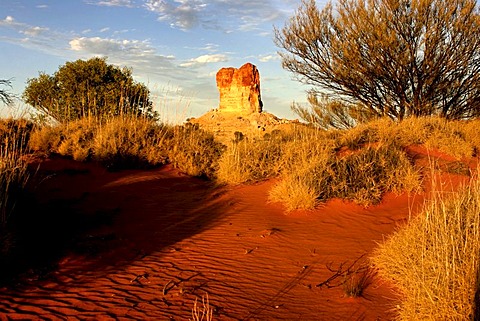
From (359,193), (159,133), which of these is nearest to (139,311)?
(359,193)

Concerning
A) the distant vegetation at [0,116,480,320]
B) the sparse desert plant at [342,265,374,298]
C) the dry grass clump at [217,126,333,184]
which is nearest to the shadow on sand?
the distant vegetation at [0,116,480,320]

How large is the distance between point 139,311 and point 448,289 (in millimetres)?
3159

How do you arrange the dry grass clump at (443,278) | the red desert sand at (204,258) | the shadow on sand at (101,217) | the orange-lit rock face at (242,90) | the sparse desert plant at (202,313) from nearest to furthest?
the dry grass clump at (443,278) → the sparse desert plant at (202,313) → the red desert sand at (204,258) → the shadow on sand at (101,217) → the orange-lit rock face at (242,90)

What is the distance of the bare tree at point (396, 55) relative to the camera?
17969 mm

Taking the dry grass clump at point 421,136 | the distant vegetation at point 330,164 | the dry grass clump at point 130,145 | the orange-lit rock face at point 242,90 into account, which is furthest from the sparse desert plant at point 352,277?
the orange-lit rock face at point 242,90

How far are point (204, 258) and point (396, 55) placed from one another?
14634mm

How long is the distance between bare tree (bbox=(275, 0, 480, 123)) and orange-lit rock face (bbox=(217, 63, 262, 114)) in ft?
99.2

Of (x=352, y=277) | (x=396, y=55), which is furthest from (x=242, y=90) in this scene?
(x=352, y=277)

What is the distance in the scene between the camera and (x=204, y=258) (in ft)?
22.5

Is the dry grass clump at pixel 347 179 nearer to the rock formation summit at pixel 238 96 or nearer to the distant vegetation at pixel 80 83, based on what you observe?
the distant vegetation at pixel 80 83

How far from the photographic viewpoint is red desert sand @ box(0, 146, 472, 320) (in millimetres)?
5102

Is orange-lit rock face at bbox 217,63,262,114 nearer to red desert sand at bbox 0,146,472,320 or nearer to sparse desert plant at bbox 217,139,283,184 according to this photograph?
sparse desert plant at bbox 217,139,283,184

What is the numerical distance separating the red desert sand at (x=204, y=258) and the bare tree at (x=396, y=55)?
9767 mm

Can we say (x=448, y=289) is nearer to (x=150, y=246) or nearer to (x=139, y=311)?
(x=139, y=311)
